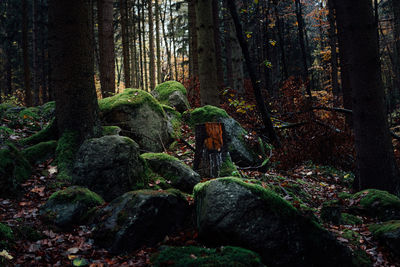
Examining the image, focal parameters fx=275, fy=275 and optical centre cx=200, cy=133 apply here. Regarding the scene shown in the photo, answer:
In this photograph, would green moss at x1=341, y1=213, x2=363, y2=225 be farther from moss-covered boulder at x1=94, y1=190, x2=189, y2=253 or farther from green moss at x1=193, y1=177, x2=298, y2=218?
moss-covered boulder at x1=94, y1=190, x2=189, y2=253

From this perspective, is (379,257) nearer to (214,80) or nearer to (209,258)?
(209,258)

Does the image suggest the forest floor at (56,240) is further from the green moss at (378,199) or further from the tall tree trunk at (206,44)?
the tall tree trunk at (206,44)

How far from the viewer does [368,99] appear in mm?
5305

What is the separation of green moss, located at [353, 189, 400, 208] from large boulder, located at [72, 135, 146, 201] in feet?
13.4

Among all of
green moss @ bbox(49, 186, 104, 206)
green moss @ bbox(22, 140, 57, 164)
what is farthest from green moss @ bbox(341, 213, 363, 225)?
green moss @ bbox(22, 140, 57, 164)

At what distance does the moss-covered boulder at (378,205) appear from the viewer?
466cm

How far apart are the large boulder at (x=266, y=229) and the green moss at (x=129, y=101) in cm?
398

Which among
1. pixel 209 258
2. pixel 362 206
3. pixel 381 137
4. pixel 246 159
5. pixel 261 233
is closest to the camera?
pixel 209 258

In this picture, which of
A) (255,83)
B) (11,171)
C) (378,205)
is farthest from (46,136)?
(378,205)

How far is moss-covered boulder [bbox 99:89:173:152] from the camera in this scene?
6.48m

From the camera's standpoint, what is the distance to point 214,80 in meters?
8.32

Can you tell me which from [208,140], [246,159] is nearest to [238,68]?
[246,159]

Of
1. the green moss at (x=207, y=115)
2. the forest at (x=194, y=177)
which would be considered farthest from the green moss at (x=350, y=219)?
the green moss at (x=207, y=115)

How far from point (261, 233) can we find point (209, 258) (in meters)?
0.75
